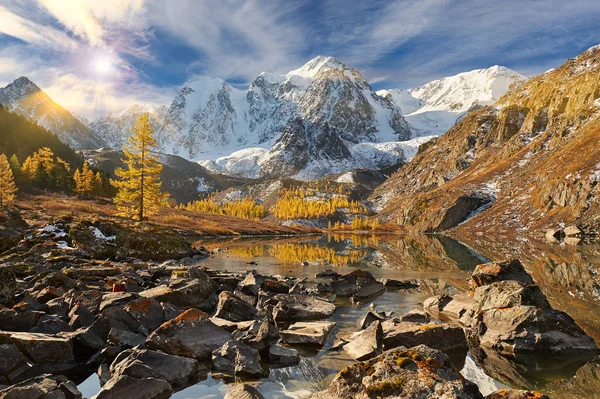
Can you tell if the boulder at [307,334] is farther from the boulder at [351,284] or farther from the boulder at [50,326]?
the boulder at [351,284]

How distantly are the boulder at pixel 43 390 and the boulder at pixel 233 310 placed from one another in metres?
8.32

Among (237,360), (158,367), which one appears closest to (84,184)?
(158,367)

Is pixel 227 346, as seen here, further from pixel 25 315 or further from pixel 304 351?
pixel 25 315

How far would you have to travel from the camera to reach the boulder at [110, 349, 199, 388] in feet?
33.0

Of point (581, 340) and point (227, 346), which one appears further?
point (581, 340)

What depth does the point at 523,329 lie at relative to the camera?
1457 centimetres

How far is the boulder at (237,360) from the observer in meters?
11.6

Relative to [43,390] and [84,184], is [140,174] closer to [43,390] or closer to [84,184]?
[43,390]

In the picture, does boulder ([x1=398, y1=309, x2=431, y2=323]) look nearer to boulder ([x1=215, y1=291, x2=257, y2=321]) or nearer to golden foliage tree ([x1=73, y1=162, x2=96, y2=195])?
boulder ([x1=215, y1=291, x2=257, y2=321])

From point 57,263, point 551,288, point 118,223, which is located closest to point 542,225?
point 551,288

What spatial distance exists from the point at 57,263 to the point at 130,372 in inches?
825

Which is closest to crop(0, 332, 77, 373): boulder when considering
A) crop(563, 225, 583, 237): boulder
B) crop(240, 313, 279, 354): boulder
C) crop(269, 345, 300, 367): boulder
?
crop(240, 313, 279, 354): boulder

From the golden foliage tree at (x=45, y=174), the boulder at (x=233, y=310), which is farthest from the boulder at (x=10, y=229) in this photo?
the golden foliage tree at (x=45, y=174)

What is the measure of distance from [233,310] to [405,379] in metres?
11.1
